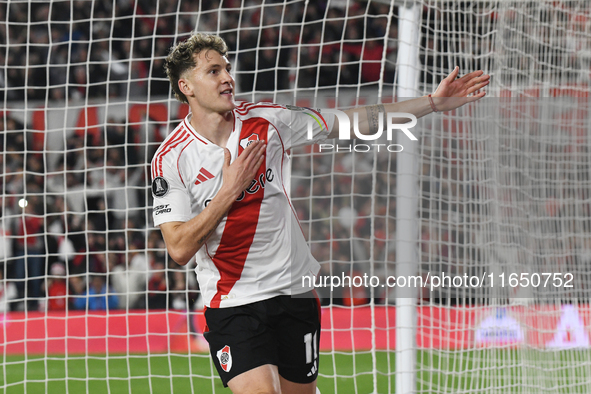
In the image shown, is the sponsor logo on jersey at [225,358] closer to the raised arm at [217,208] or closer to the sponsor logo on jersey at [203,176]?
the raised arm at [217,208]

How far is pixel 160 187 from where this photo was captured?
275 cm

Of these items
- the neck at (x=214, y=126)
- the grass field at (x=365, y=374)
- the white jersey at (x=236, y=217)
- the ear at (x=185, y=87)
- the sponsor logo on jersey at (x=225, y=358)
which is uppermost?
the ear at (x=185, y=87)

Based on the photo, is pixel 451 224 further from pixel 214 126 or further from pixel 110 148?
pixel 110 148

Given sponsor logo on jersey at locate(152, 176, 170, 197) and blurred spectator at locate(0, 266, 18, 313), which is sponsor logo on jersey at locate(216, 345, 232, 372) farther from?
blurred spectator at locate(0, 266, 18, 313)

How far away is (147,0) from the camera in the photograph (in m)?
10.2

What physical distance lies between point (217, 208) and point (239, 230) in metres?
0.26

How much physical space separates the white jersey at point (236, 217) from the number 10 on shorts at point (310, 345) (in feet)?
0.72

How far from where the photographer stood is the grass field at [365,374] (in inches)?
177

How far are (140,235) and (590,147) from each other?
18.5ft

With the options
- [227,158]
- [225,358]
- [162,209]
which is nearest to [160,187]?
[162,209]

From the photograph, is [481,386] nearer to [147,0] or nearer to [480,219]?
[480,219]

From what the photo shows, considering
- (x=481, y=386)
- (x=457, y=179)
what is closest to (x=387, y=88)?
(x=457, y=179)

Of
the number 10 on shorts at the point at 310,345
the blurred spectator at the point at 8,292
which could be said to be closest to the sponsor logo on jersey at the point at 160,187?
the number 10 on shorts at the point at 310,345

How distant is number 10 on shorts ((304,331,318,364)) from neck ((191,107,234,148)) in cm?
94
